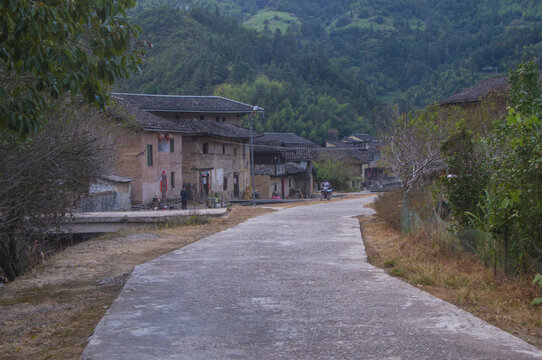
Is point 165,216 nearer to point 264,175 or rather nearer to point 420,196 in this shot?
point 420,196

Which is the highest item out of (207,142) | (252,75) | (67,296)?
(252,75)

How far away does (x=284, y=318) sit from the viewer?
6465 mm

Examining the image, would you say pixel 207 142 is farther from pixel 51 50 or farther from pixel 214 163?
pixel 51 50

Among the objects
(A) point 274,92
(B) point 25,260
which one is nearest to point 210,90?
(A) point 274,92

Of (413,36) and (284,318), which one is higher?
(413,36)

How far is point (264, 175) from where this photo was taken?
172 ft

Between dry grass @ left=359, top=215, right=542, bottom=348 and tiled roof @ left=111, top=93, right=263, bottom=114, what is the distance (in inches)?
1468

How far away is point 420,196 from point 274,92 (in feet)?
215

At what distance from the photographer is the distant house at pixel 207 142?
43.4 metres

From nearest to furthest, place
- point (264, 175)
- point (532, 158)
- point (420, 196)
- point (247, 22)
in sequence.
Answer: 1. point (532, 158)
2. point (420, 196)
3. point (264, 175)
4. point (247, 22)

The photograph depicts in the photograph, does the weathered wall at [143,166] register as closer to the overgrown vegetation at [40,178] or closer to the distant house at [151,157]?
the distant house at [151,157]

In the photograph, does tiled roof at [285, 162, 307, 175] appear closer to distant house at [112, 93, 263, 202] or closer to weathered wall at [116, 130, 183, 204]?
distant house at [112, 93, 263, 202]

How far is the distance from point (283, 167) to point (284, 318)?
1945 inches

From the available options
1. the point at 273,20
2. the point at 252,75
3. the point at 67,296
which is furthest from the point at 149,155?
the point at 273,20
